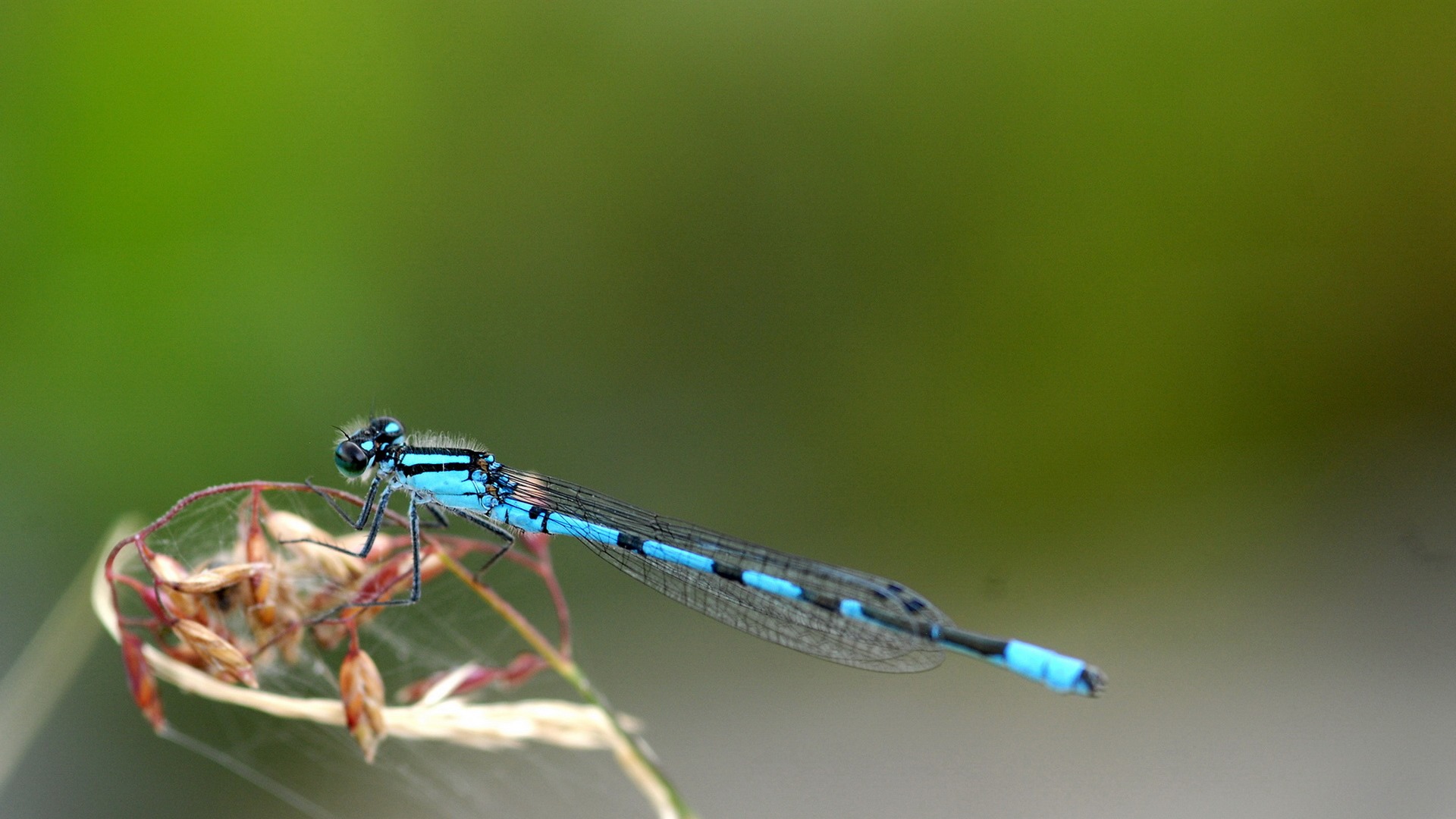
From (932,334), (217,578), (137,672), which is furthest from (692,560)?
(932,334)

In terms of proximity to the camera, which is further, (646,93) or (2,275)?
(646,93)

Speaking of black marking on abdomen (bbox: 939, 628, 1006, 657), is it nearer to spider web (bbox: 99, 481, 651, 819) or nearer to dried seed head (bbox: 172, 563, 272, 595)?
spider web (bbox: 99, 481, 651, 819)

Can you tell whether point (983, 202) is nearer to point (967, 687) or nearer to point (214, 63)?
point (967, 687)

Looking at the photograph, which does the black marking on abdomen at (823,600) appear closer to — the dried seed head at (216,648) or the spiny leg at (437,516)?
the spiny leg at (437,516)

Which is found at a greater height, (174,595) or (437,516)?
(437,516)

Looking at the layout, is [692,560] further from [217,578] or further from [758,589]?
[217,578]

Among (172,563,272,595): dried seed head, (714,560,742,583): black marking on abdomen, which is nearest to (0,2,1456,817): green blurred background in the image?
(714,560,742,583): black marking on abdomen

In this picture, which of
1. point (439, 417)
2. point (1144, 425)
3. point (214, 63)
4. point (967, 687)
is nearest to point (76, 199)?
point (214, 63)
